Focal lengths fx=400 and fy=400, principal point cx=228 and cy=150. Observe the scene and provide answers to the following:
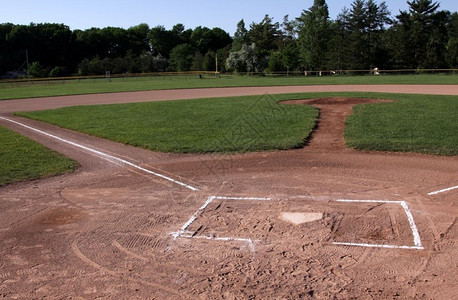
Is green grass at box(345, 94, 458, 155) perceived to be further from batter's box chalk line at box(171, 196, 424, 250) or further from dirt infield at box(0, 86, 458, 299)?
batter's box chalk line at box(171, 196, 424, 250)

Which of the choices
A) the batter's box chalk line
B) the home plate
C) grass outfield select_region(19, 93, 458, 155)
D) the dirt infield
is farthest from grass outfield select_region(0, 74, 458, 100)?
the home plate

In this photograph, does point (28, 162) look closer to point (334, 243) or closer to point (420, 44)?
point (334, 243)

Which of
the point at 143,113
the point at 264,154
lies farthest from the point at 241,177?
the point at 143,113

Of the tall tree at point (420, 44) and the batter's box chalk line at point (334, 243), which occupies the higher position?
the tall tree at point (420, 44)

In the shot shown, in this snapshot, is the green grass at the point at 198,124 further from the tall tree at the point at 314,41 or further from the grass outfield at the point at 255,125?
the tall tree at the point at 314,41

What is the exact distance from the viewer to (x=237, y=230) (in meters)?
6.20

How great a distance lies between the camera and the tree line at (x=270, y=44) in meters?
66.4

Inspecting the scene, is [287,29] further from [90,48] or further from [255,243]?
[255,243]

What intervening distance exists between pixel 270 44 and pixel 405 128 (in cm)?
8631

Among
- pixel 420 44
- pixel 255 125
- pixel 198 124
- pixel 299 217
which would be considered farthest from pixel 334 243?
pixel 420 44

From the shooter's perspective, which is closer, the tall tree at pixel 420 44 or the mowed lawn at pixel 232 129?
the mowed lawn at pixel 232 129

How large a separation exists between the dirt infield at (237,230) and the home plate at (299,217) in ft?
0.05

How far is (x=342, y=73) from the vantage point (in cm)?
6266

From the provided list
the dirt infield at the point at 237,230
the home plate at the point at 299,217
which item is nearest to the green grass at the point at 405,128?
the dirt infield at the point at 237,230
